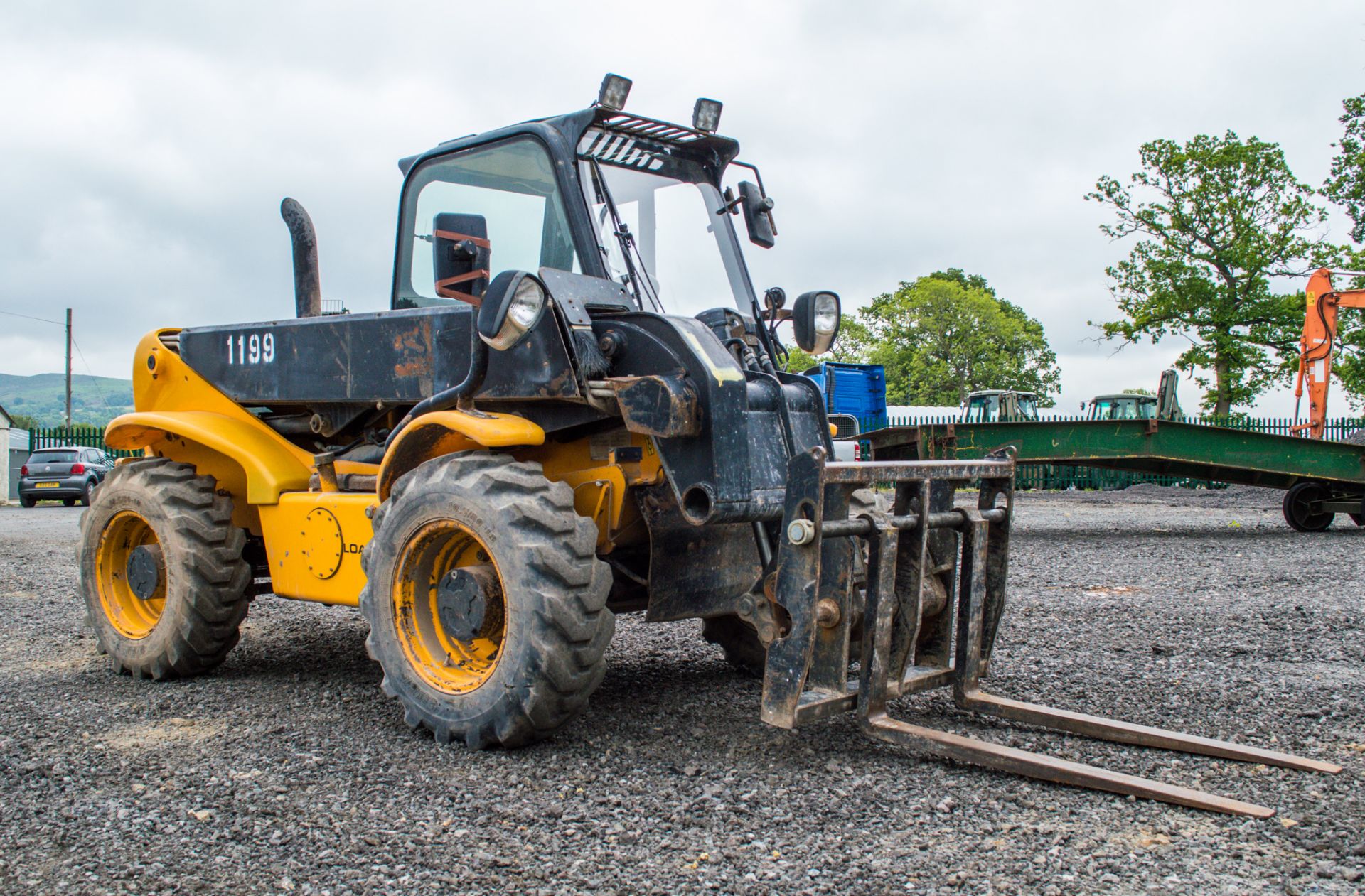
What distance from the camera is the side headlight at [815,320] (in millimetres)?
5465

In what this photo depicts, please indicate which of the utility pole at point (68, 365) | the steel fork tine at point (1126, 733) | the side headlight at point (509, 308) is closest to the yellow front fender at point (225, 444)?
the side headlight at point (509, 308)

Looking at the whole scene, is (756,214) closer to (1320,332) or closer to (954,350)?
(1320,332)

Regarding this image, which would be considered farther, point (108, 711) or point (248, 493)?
point (248, 493)

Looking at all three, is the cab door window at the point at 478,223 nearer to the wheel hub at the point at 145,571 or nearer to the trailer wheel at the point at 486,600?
the trailer wheel at the point at 486,600

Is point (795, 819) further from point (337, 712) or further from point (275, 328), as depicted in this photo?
point (275, 328)

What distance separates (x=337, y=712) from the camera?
5207mm

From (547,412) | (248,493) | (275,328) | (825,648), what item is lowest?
(825,648)

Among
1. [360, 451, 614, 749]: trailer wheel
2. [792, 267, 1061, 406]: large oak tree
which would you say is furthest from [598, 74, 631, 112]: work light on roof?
[792, 267, 1061, 406]: large oak tree

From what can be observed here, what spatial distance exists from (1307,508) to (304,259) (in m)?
13.2

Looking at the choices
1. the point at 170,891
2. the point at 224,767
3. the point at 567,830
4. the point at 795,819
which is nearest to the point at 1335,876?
the point at 795,819

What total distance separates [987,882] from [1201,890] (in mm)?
560

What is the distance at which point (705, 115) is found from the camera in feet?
18.8

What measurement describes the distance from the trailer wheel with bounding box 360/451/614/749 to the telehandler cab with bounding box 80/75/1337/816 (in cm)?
1

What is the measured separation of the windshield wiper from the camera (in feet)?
17.0
